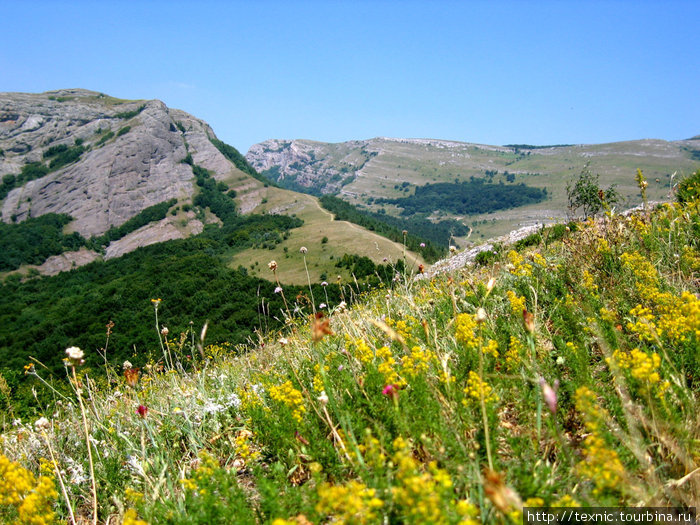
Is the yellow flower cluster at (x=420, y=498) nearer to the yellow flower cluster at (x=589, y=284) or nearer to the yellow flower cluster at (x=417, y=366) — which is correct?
the yellow flower cluster at (x=417, y=366)

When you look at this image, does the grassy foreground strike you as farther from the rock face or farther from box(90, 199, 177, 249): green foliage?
the rock face

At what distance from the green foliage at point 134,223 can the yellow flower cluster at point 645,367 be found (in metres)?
185

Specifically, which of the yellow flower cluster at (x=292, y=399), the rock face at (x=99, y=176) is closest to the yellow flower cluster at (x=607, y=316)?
the yellow flower cluster at (x=292, y=399)

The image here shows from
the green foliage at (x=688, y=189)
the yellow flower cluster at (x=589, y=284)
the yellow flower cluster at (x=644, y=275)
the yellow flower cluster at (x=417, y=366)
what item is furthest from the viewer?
the green foliage at (x=688, y=189)


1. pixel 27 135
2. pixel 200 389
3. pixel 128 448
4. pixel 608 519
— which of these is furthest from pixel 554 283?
pixel 27 135

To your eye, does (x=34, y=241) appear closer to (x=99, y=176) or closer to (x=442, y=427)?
(x=99, y=176)

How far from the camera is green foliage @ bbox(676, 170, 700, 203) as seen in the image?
669cm

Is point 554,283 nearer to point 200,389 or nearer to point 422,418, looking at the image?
point 422,418

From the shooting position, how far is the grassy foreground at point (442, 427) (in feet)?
6.01

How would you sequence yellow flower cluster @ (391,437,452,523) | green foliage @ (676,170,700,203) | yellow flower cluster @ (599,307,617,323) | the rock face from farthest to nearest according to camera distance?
the rock face < green foliage @ (676,170,700,203) < yellow flower cluster @ (599,307,617,323) < yellow flower cluster @ (391,437,452,523)

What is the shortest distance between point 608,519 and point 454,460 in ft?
2.33

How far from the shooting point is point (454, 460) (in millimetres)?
2107

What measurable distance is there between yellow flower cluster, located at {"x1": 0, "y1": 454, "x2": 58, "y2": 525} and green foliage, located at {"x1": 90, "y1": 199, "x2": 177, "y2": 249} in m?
183

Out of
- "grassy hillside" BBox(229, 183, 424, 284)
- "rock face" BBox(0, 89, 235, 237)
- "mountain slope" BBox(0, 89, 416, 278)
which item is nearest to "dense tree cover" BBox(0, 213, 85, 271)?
"mountain slope" BBox(0, 89, 416, 278)
